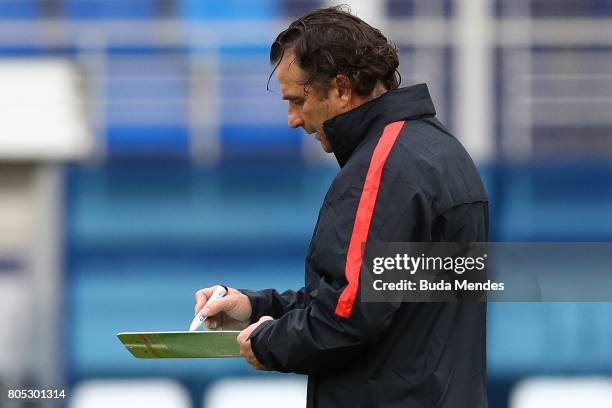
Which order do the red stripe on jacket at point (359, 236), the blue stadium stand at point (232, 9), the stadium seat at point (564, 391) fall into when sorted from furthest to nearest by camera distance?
the blue stadium stand at point (232, 9), the stadium seat at point (564, 391), the red stripe on jacket at point (359, 236)

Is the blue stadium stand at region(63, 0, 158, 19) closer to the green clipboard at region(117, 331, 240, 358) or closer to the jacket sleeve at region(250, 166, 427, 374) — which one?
the green clipboard at region(117, 331, 240, 358)

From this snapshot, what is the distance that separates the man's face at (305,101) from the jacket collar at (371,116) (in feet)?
0.09

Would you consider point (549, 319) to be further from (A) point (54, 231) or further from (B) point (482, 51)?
(A) point (54, 231)

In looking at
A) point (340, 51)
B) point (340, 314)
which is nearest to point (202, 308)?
point (340, 314)

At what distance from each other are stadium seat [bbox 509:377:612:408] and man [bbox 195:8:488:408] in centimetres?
176

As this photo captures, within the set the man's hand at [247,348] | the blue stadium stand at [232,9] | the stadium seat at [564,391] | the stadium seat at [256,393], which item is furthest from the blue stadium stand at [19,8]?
the man's hand at [247,348]

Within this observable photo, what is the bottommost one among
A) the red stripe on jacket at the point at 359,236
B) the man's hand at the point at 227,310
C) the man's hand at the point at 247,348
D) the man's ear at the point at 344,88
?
the man's hand at the point at 247,348

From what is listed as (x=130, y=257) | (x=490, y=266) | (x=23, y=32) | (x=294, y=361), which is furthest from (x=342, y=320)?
(x=23, y=32)

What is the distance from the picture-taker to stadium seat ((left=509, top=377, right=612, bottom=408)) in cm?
351

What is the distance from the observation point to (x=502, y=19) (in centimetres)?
359

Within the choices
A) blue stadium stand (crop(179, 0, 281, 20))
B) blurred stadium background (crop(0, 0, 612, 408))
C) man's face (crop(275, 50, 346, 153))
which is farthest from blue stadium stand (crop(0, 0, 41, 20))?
man's face (crop(275, 50, 346, 153))

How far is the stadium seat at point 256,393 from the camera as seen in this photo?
348 centimetres

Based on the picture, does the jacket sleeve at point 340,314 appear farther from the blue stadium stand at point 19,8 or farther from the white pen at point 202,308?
the blue stadium stand at point 19,8

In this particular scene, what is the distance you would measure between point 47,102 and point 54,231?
40cm
